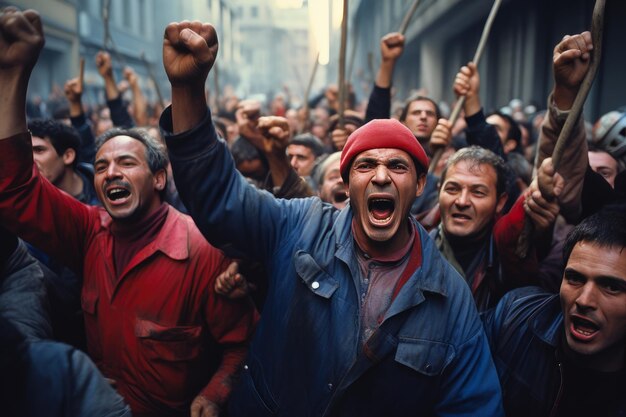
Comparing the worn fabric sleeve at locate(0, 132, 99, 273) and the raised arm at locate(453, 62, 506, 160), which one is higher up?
the raised arm at locate(453, 62, 506, 160)

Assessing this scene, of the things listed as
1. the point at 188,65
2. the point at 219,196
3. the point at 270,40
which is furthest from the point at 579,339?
the point at 270,40

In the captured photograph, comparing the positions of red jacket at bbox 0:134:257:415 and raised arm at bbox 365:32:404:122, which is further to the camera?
raised arm at bbox 365:32:404:122

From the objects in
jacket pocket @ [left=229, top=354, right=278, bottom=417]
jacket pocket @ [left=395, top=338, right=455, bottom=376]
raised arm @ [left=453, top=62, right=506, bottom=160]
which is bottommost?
jacket pocket @ [left=229, top=354, right=278, bottom=417]

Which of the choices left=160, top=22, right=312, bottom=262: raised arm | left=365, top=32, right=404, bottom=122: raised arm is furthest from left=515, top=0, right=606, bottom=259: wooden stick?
left=365, top=32, right=404, bottom=122: raised arm

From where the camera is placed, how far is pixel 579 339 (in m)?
1.98

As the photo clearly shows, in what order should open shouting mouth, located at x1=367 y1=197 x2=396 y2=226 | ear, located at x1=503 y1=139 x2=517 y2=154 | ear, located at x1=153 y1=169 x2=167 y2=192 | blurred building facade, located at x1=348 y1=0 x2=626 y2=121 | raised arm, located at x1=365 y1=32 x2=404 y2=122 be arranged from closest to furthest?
open shouting mouth, located at x1=367 y1=197 x2=396 y2=226 → ear, located at x1=153 y1=169 x2=167 y2=192 → raised arm, located at x1=365 y1=32 x2=404 y2=122 → ear, located at x1=503 y1=139 x2=517 y2=154 → blurred building facade, located at x1=348 y1=0 x2=626 y2=121

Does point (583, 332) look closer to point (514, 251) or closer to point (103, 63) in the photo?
point (514, 251)

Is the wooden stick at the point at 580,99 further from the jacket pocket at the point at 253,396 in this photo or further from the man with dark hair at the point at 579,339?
the jacket pocket at the point at 253,396

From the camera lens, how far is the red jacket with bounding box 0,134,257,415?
2.46 meters

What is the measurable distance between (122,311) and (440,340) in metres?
1.30

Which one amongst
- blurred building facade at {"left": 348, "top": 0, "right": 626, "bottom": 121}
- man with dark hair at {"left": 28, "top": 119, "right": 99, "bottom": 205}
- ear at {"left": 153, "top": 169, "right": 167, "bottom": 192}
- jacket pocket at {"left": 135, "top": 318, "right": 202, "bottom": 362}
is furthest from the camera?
blurred building facade at {"left": 348, "top": 0, "right": 626, "bottom": 121}

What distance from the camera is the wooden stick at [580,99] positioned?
7.41 feet

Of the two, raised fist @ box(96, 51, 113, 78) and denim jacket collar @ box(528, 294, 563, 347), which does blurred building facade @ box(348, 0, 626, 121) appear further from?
denim jacket collar @ box(528, 294, 563, 347)

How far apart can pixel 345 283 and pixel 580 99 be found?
1150 mm
